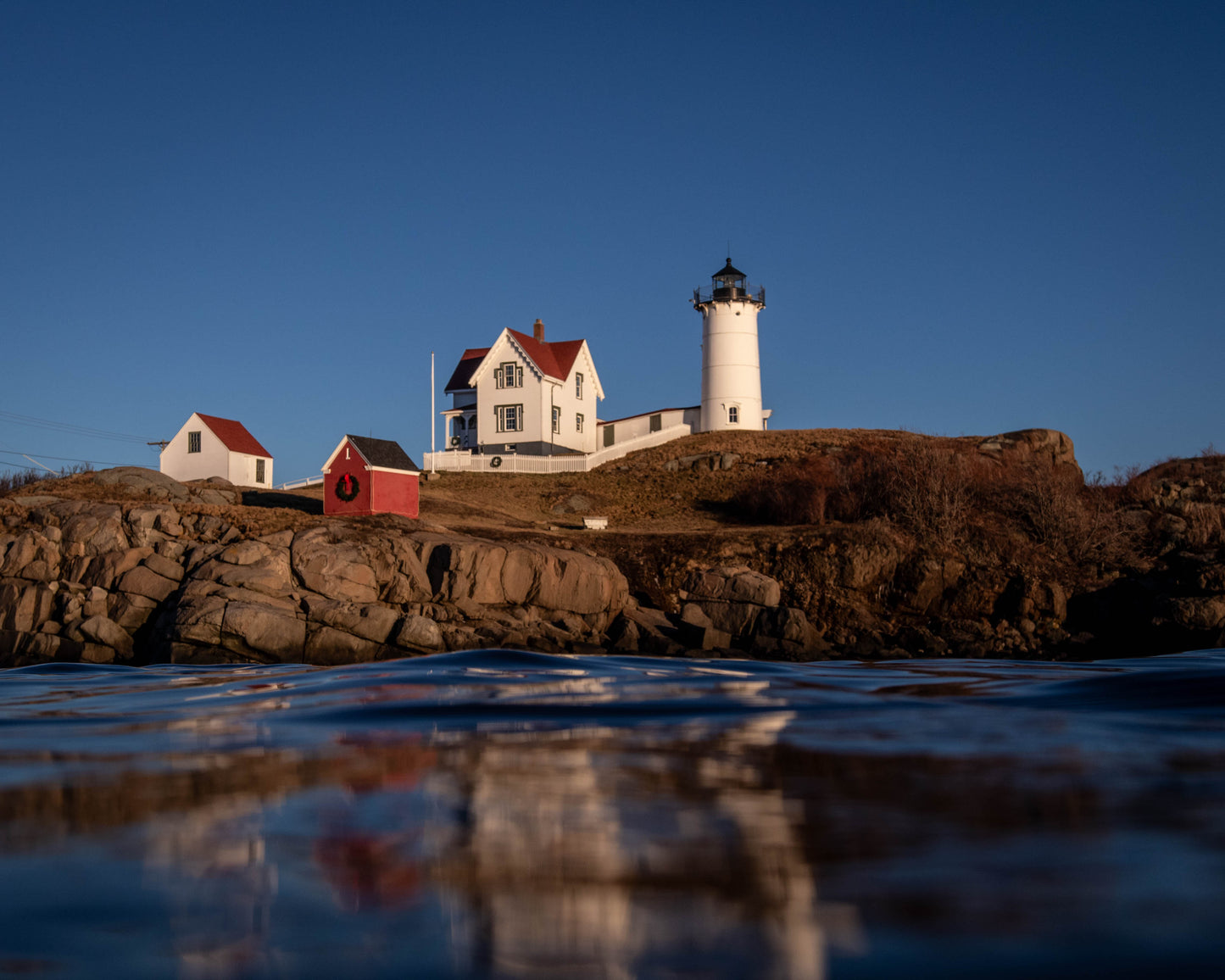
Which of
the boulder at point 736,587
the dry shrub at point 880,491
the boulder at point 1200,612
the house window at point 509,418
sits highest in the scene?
the house window at point 509,418

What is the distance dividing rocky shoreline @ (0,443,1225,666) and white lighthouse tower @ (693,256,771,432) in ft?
103

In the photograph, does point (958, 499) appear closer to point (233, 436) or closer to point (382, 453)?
point (382, 453)

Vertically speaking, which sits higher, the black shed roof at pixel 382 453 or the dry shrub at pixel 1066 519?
the black shed roof at pixel 382 453

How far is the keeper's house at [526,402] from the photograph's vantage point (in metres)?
58.6

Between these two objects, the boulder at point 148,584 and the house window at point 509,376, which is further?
the house window at point 509,376

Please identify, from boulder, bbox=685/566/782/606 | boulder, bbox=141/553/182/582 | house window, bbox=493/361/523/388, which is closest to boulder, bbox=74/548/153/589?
boulder, bbox=141/553/182/582

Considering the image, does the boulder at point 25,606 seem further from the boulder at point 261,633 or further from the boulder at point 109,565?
the boulder at point 261,633

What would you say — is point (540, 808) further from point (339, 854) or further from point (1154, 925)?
point (1154, 925)

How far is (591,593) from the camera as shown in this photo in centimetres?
2706

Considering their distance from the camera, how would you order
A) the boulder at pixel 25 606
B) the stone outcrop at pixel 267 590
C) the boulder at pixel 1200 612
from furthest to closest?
the boulder at pixel 1200 612 → the boulder at pixel 25 606 → the stone outcrop at pixel 267 590

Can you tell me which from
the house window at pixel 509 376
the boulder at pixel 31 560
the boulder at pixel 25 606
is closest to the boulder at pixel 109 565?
the boulder at pixel 31 560

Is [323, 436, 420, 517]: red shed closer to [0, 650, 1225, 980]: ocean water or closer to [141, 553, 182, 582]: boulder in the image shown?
[141, 553, 182, 582]: boulder

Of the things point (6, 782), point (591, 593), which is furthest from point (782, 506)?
point (6, 782)

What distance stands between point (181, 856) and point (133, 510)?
27.1m
